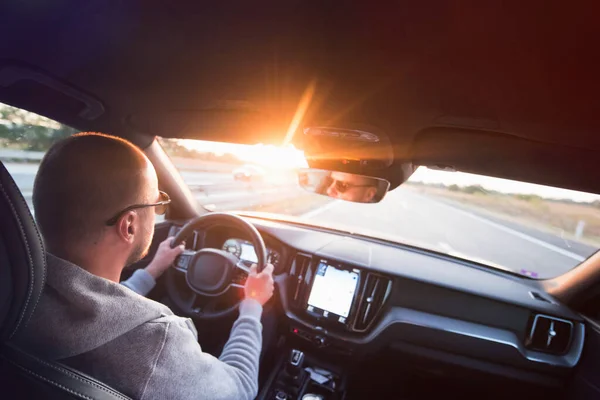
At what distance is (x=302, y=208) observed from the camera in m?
7.03

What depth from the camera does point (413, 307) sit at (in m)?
3.17

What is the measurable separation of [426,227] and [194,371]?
37.5 ft

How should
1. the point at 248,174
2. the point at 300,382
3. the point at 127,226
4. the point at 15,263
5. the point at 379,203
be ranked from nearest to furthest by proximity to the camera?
the point at 15,263 → the point at 127,226 → the point at 300,382 → the point at 379,203 → the point at 248,174

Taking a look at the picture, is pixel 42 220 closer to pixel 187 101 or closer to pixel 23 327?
pixel 23 327

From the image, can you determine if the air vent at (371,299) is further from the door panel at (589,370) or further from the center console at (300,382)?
the door panel at (589,370)

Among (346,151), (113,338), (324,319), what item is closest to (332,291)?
(324,319)

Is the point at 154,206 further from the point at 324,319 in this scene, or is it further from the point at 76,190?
the point at 324,319

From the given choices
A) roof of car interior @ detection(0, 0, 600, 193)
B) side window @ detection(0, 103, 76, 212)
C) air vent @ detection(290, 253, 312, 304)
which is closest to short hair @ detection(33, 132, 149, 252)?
roof of car interior @ detection(0, 0, 600, 193)

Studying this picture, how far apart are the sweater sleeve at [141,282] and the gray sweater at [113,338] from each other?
4.49 feet

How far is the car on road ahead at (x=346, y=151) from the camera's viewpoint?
143 cm

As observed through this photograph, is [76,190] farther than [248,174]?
No

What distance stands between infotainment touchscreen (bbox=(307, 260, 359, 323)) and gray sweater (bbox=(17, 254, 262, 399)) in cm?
181

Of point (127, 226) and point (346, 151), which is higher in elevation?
point (346, 151)

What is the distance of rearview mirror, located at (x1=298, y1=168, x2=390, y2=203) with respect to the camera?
3037 mm
